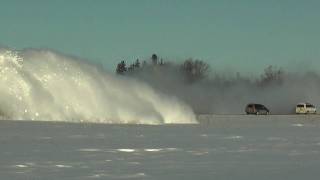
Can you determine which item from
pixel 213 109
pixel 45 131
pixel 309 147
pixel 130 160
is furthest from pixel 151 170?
pixel 213 109

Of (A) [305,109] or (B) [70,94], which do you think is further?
(A) [305,109]

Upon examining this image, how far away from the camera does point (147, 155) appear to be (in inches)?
438

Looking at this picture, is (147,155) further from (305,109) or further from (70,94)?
(305,109)

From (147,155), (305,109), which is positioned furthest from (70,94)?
(305,109)

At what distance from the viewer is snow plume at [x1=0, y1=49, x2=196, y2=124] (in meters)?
23.0

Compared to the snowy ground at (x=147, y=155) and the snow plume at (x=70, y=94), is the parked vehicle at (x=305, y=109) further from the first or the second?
the snowy ground at (x=147, y=155)

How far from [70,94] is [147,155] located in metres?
14.2

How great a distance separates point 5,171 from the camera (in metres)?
8.68

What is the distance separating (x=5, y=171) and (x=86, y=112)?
51.9ft

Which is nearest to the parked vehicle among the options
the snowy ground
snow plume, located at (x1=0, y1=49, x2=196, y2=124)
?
snow plume, located at (x1=0, y1=49, x2=196, y2=124)

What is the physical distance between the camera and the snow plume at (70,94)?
23031 mm

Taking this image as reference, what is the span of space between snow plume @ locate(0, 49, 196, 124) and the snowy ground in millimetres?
6623

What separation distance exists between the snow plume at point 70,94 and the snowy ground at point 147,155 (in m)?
6.62

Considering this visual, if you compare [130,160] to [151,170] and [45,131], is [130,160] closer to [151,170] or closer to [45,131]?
[151,170]
